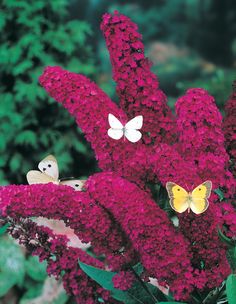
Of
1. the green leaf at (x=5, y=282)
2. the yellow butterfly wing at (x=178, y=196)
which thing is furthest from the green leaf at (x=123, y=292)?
the green leaf at (x=5, y=282)

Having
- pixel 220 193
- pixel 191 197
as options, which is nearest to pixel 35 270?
pixel 220 193

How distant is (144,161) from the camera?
1543 mm

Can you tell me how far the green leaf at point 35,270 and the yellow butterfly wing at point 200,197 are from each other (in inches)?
101

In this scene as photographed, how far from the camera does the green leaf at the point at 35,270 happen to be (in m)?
3.89

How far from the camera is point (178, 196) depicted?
1466mm

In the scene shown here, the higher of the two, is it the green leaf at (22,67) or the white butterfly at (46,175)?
the green leaf at (22,67)

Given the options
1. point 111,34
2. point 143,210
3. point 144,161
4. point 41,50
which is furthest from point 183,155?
point 41,50

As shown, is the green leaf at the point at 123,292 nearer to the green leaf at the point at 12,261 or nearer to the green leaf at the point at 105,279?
the green leaf at the point at 105,279

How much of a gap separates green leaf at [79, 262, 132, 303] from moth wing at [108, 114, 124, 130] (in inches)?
16.2

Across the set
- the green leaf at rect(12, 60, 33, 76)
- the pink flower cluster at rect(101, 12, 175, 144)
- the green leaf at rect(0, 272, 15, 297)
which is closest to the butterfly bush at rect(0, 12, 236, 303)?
the pink flower cluster at rect(101, 12, 175, 144)

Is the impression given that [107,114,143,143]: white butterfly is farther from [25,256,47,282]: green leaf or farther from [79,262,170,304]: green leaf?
[25,256,47,282]: green leaf

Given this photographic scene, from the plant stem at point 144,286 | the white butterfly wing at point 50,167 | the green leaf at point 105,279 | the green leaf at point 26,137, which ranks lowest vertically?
the green leaf at point 105,279

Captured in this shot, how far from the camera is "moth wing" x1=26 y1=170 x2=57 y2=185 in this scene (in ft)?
5.77

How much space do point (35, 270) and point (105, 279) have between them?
2.26 metres
